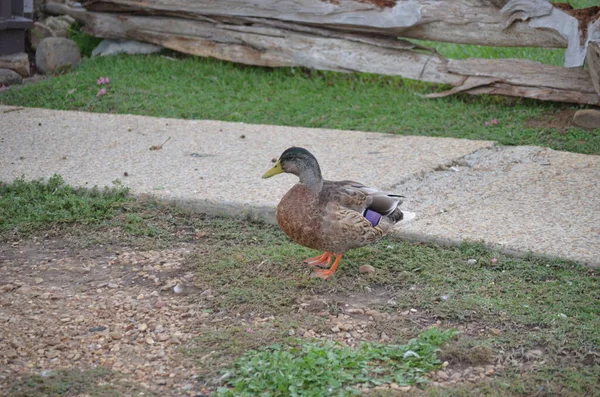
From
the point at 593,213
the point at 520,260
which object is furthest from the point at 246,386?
the point at 593,213

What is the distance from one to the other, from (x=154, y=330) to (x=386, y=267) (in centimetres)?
142

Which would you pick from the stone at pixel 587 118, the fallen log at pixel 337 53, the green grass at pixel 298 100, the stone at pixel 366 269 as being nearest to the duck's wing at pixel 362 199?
the stone at pixel 366 269

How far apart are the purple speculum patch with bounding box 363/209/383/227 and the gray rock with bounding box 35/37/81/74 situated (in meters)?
5.81

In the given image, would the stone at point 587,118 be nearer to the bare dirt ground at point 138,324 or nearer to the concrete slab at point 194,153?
the concrete slab at point 194,153

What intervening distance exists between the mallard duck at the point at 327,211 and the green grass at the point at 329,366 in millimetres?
783

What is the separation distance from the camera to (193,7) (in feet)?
28.7

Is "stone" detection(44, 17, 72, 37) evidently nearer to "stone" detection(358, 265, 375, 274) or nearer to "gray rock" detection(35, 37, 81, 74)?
A: "gray rock" detection(35, 37, 81, 74)

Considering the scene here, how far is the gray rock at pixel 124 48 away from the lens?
938 cm

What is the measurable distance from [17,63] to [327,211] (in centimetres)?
579

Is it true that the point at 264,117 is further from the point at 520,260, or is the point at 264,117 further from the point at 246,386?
the point at 246,386

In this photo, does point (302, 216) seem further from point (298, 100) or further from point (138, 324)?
point (298, 100)

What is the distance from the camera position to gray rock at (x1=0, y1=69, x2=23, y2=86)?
8.69 m

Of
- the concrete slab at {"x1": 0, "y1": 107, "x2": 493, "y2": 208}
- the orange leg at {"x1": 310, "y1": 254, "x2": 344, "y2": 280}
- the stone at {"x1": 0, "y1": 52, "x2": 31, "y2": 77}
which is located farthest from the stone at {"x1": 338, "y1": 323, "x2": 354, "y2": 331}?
the stone at {"x1": 0, "y1": 52, "x2": 31, "y2": 77}

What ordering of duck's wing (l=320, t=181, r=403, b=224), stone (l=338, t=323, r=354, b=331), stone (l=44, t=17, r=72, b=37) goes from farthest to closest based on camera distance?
stone (l=44, t=17, r=72, b=37) < duck's wing (l=320, t=181, r=403, b=224) < stone (l=338, t=323, r=354, b=331)
